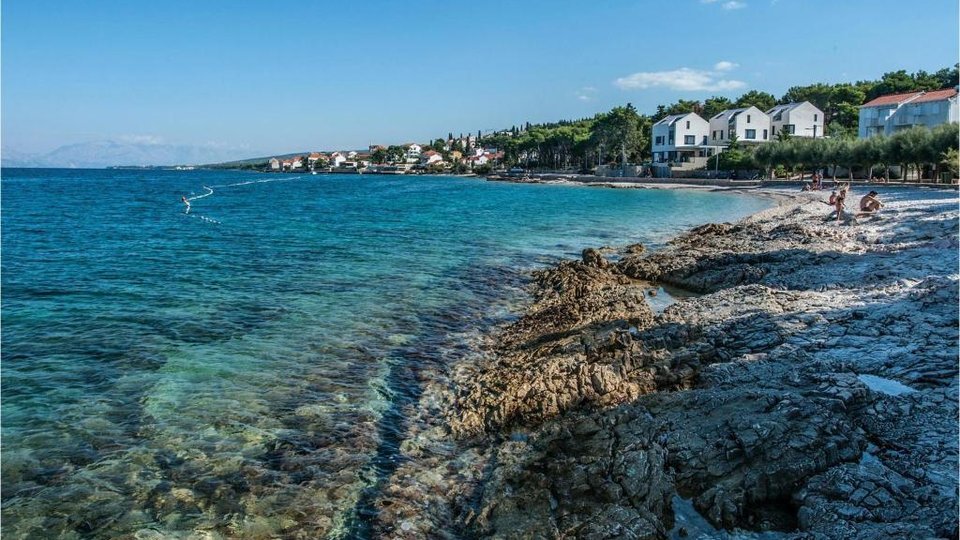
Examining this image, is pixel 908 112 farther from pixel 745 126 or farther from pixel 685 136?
pixel 685 136

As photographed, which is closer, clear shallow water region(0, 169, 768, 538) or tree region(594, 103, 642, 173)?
clear shallow water region(0, 169, 768, 538)

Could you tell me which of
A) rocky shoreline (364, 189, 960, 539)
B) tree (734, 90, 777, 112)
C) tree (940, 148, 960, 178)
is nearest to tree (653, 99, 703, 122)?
tree (734, 90, 777, 112)

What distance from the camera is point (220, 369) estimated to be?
12883mm

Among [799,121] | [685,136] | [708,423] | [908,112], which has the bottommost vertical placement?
[708,423]

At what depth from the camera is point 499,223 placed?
149ft

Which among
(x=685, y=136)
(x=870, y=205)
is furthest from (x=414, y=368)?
(x=685, y=136)

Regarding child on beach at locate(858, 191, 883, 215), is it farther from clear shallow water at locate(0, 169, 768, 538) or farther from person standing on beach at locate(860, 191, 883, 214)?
clear shallow water at locate(0, 169, 768, 538)

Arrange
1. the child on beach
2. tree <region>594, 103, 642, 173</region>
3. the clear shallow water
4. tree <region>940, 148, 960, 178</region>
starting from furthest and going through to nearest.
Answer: tree <region>594, 103, 642, 173</region>, tree <region>940, 148, 960, 178</region>, the child on beach, the clear shallow water

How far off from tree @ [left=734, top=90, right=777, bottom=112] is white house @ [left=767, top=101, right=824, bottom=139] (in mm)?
17688

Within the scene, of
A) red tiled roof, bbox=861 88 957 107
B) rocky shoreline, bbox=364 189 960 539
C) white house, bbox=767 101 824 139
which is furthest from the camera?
white house, bbox=767 101 824 139

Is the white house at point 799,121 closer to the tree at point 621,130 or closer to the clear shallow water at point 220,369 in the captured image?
the tree at point 621,130

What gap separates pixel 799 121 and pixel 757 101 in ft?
81.9

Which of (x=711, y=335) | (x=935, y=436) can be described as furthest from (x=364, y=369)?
(x=935, y=436)

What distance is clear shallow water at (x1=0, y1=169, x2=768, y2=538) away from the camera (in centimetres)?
812
